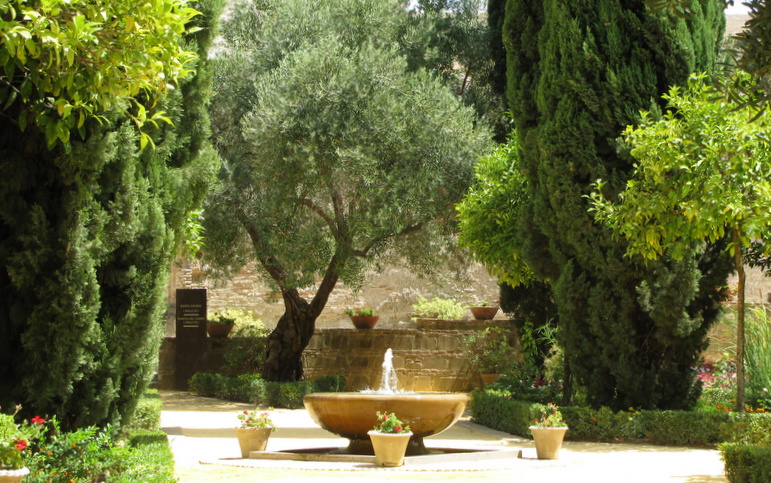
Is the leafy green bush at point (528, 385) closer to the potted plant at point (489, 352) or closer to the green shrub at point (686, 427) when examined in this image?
the potted plant at point (489, 352)

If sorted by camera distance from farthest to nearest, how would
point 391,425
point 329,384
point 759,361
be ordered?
point 329,384 < point 759,361 < point 391,425

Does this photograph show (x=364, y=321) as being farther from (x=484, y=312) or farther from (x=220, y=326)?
(x=220, y=326)

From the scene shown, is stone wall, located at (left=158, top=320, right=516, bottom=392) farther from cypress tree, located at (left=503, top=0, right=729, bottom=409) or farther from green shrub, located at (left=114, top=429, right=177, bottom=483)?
green shrub, located at (left=114, top=429, right=177, bottom=483)

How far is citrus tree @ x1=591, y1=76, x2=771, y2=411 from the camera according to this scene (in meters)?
8.76

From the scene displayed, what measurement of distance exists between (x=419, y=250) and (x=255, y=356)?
467 centimetres

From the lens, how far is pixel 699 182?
350 inches

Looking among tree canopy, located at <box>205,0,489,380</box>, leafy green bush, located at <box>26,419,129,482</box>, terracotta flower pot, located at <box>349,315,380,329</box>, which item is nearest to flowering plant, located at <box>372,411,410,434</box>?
leafy green bush, located at <box>26,419,129,482</box>

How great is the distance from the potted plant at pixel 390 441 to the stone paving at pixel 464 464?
13 centimetres

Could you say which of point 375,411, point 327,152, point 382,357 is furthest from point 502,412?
point 382,357

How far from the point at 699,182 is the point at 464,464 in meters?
3.87

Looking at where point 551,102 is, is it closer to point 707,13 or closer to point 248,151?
point 707,13

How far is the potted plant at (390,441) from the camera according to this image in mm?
7797

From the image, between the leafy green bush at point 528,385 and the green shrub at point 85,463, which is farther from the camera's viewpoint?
the leafy green bush at point 528,385

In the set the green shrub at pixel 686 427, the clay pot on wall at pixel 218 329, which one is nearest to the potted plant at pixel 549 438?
the green shrub at pixel 686 427
